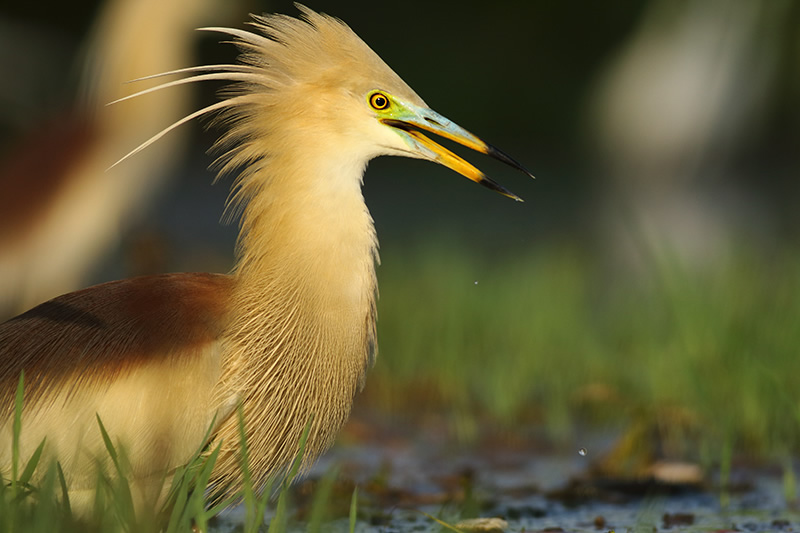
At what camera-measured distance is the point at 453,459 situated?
4977mm

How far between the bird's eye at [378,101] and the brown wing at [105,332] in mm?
770

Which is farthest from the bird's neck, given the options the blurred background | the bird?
the blurred background

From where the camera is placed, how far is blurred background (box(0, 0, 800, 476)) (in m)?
5.24

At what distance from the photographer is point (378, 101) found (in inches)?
151

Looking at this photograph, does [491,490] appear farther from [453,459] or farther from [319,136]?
[319,136]

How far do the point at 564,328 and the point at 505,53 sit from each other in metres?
14.2

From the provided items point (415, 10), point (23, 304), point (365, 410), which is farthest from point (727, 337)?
point (415, 10)

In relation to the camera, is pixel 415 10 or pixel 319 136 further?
pixel 415 10

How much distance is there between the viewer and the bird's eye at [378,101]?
12.5 feet

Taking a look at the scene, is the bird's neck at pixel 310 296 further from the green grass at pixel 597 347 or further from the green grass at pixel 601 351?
the green grass at pixel 597 347

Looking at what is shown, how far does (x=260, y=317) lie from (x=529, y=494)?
1.32 meters

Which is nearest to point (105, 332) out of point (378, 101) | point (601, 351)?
point (378, 101)

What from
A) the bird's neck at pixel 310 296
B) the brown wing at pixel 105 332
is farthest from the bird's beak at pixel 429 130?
the brown wing at pixel 105 332

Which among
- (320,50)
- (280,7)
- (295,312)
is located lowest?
(295,312)
